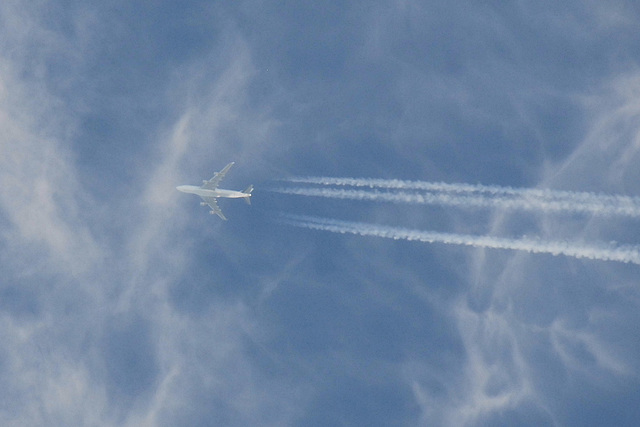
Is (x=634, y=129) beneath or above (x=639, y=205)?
above

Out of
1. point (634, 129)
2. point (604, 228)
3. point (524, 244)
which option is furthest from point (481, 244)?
point (634, 129)

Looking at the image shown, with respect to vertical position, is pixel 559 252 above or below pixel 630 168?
below

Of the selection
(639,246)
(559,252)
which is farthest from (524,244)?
(639,246)

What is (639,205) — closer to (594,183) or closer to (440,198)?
(594,183)

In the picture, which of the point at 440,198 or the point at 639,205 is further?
the point at 440,198

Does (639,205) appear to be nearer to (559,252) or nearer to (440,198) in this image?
(559,252)

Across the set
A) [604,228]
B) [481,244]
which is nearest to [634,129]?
[604,228]

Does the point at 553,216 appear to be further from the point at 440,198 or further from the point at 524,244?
the point at 440,198
